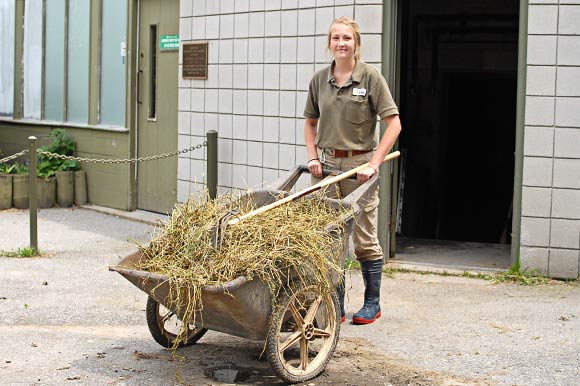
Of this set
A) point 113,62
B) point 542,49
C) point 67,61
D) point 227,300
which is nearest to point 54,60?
point 67,61

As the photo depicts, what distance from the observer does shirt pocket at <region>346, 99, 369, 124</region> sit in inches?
293

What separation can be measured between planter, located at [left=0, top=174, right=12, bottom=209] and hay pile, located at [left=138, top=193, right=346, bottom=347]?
7.62m

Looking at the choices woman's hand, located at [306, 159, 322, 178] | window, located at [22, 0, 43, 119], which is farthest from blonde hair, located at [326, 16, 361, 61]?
window, located at [22, 0, 43, 119]

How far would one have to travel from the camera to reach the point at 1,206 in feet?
45.1

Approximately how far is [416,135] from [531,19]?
688 centimetres

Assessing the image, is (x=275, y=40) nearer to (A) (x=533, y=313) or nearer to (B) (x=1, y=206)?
(A) (x=533, y=313)

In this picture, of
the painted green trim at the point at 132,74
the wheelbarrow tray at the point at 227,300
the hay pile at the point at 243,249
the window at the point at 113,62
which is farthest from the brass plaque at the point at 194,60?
the wheelbarrow tray at the point at 227,300

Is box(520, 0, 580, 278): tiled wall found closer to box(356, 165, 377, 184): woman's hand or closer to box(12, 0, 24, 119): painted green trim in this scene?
box(356, 165, 377, 184): woman's hand

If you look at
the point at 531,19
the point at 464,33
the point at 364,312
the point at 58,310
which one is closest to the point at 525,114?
the point at 531,19

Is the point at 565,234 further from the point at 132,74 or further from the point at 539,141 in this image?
the point at 132,74

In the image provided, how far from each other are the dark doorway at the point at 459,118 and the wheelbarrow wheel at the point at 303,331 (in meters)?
8.51

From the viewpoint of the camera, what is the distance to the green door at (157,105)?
12.8 m

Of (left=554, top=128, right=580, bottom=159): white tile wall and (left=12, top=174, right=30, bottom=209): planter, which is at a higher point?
(left=554, top=128, right=580, bottom=159): white tile wall

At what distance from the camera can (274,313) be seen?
19.7 ft
